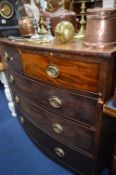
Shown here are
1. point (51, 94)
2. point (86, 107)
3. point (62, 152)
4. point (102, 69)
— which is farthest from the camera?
point (62, 152)

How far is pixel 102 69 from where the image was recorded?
591 mm

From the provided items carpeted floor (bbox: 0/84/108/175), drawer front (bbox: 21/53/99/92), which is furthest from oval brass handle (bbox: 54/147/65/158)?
drawer front (bbox: 21/53/99/92)

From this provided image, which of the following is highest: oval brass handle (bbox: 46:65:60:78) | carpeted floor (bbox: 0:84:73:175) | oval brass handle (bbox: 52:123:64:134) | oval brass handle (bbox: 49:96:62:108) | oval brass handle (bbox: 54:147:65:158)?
oval brass handle (bbox: 46:65:60:78)

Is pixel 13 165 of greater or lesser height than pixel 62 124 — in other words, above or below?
below

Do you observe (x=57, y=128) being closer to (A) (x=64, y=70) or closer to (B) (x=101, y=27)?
(A) (x=64, y=70)

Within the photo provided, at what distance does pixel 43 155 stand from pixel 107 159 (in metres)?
0.53

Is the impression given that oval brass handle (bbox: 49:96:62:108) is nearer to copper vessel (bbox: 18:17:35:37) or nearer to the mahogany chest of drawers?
the mahogany chest of drawers

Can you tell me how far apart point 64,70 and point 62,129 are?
37 cm

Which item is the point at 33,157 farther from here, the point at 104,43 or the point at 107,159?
the point at 104,43

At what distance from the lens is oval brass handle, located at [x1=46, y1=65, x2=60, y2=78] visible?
74 cm

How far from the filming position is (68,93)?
0.75 meters

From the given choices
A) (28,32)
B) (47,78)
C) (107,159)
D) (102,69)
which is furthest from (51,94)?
(107,159)

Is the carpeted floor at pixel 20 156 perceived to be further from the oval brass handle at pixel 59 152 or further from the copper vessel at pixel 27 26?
the copper vessel at pixel 27 26

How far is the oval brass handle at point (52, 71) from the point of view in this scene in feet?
2.42
